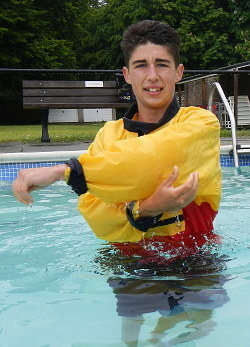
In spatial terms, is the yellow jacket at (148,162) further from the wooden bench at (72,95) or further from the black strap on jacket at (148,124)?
the wooden bench at (72,95)

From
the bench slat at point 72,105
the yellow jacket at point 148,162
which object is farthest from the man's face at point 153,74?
the bench slat at point 72,105

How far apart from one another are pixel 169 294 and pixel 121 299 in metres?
0.20

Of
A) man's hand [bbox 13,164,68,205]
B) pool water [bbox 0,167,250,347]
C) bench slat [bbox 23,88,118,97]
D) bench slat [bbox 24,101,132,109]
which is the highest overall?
bench slat [bbox 23,88,118,97]

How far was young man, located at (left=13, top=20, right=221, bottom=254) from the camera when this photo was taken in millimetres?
1817

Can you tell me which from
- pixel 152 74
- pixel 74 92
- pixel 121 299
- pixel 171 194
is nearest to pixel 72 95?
pixel 74 92

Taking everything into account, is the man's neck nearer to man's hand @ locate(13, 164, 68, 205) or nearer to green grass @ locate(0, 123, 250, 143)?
man's hand @ locate(13, 164, 68, 205)

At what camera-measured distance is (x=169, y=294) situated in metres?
2.10

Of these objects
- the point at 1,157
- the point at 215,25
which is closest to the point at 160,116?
the point at 1,157

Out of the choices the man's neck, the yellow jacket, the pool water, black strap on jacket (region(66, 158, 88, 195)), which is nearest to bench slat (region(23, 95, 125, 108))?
the pool water

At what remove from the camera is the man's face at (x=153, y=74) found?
216cm

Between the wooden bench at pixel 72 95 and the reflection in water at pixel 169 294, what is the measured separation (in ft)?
23.1

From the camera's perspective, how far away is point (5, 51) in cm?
2400

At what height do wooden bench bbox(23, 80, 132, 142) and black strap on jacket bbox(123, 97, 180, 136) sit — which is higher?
wooden bench bbox(23, 80, 132, 142)

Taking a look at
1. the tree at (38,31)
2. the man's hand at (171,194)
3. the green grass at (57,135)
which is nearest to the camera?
the man's hand at (171,194)
